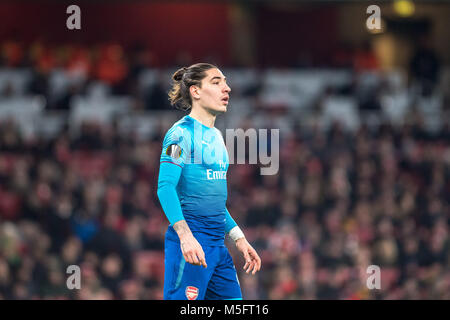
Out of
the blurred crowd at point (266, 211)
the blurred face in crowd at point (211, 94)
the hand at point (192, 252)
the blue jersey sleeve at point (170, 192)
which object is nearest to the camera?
the hand at point (192, 252)

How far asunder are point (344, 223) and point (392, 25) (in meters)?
9.56

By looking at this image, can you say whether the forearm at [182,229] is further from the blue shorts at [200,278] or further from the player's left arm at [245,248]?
the player's left arm at [245,248]

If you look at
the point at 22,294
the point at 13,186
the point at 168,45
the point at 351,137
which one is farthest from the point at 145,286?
the point at 168,45

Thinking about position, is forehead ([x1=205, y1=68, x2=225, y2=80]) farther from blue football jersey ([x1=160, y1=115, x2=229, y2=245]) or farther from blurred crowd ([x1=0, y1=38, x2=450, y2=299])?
blurred crowd ([x1=0, y1=38, x2=450, y2=299])

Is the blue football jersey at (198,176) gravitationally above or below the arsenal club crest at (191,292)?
above

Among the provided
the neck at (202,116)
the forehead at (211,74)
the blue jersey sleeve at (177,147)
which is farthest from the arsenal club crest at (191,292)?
the forehead at (211,74)

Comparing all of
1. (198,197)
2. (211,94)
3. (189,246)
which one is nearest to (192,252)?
(189,246)

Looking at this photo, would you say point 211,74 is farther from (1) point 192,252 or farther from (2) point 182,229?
(1) point 192,252

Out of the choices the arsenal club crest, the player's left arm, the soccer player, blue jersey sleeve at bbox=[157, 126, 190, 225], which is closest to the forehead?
the soccer player

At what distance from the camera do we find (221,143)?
514 cm

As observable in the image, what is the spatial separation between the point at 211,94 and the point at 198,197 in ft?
2.27

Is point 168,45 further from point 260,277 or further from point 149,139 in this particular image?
point 260,277

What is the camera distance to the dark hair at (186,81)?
5.14m

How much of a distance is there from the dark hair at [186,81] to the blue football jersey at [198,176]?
23cm
